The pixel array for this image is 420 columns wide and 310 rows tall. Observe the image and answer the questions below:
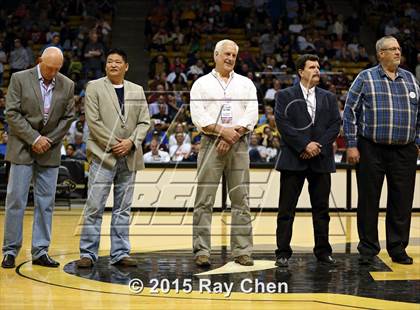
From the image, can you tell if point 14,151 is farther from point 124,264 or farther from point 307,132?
point 307,132

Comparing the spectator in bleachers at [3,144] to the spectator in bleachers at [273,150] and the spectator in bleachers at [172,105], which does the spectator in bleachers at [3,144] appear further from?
the spectator in bleachers at [273,150]

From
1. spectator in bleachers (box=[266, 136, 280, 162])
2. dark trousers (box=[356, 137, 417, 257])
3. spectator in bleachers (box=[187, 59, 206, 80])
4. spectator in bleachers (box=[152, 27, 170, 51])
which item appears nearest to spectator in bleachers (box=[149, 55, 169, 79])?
spectator in bleachers (box=[187, 59, 206, 80])

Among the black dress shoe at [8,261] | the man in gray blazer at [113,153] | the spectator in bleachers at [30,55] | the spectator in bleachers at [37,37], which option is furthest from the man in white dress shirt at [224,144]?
the spectator in bleachers at [37,37]

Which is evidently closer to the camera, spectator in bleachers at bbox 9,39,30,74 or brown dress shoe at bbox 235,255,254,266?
brown dress shoe at bbox 235,255,254,266

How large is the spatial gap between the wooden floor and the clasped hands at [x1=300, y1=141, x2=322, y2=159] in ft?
2.99

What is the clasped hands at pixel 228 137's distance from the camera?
7121mm

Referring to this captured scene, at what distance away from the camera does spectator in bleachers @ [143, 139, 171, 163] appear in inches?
Answer: 484

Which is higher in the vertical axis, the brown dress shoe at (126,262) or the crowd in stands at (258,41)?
the crowd in stands at (258,41)

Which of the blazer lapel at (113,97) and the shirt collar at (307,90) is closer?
the blazer lapel at (113,97)

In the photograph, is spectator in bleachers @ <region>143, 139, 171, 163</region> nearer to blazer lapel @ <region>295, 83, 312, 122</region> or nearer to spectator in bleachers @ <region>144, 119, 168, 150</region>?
spectator in bleachers @ <region>144, 119, 168, 150</region>

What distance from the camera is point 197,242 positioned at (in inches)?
289

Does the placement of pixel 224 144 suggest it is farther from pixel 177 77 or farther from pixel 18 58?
pixel 18 58

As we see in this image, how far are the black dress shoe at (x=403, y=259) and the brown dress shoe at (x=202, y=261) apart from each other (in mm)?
1657

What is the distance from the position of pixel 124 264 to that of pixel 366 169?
7.32ft
